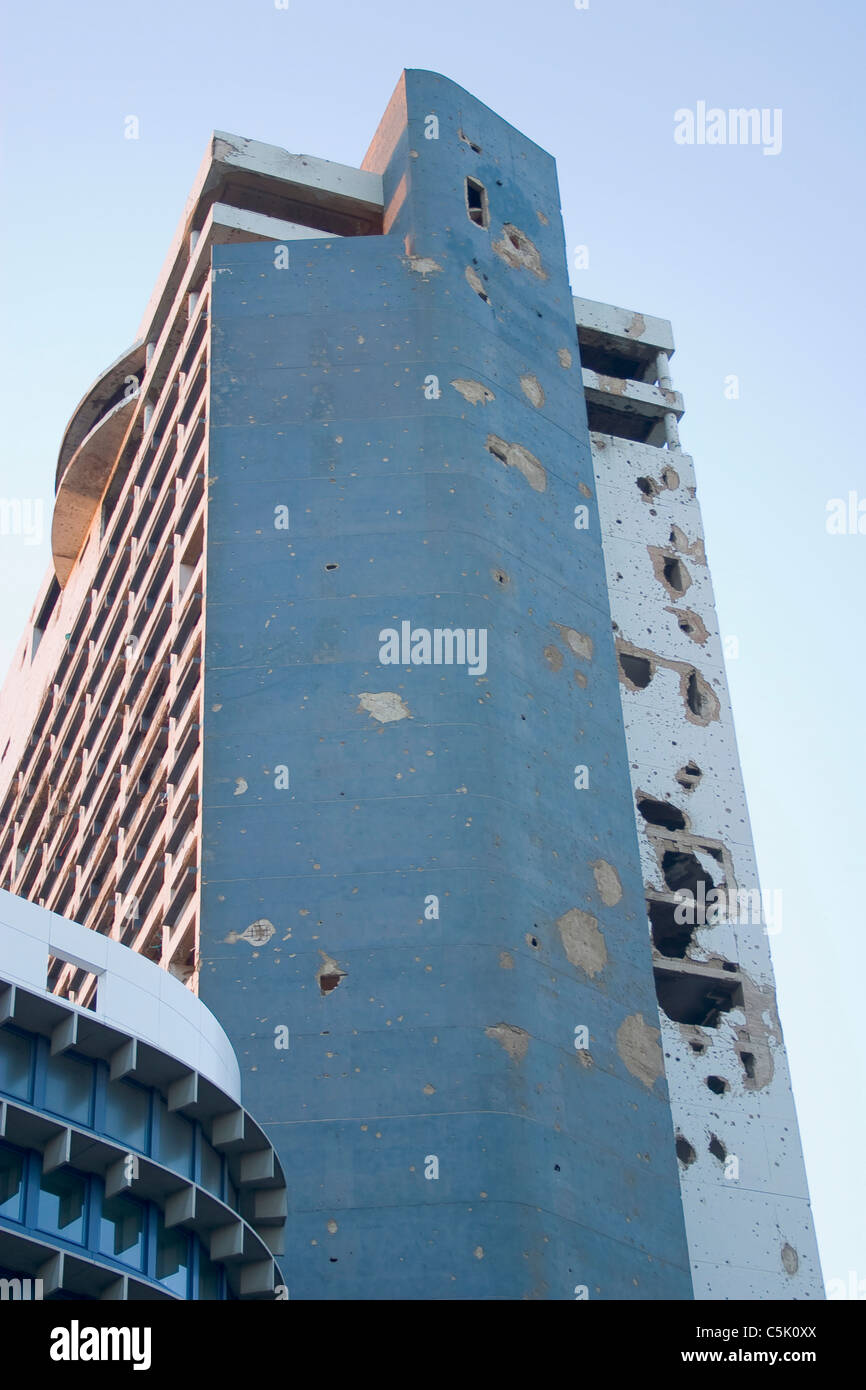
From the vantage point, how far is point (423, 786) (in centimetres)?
2852

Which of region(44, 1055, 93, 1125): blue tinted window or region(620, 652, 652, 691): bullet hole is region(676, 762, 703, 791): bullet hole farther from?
region(44, 1055, 93, 1125): blue tinted window

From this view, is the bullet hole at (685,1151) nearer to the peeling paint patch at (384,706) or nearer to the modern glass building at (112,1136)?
the peeling paint patch at (384,706)

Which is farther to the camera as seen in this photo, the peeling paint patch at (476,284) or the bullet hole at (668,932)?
the peeling paint patch at (476,284)

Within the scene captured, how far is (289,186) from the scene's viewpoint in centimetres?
3731

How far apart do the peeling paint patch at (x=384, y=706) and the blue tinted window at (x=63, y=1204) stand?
12414 millimetres

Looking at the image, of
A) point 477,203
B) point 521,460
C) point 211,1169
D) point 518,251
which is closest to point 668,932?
point 521,460

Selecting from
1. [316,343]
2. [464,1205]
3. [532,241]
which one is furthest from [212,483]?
[464,1205]

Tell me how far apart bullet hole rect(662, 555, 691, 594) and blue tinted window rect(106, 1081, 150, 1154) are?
877 inches

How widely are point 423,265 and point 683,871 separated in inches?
466

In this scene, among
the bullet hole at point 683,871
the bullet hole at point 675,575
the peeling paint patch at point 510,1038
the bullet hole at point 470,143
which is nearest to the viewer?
the peeling paint patch at point 510,1038

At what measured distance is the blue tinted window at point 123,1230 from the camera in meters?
17.7

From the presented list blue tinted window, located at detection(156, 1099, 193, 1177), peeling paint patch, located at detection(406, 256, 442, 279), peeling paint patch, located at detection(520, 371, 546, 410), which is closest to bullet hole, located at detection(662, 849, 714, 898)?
peeling paint patch, located at detection(520, 371, 546, 410)

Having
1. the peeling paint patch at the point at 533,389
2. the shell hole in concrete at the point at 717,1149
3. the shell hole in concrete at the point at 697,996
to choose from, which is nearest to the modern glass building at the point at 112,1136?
the shell hole in concrete at the point at 717,1149

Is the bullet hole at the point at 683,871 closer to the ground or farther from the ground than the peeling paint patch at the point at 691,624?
closer to the ground
